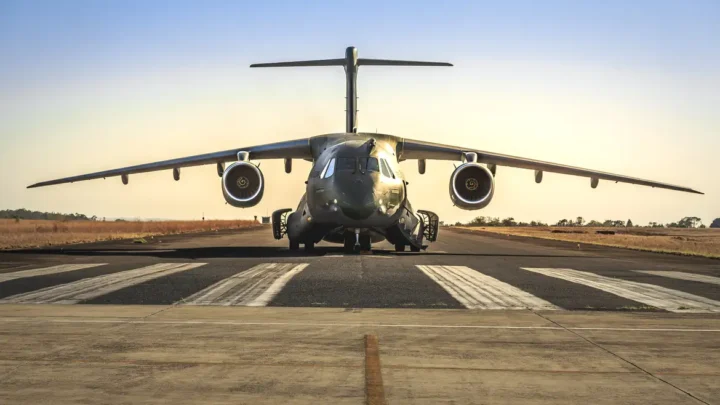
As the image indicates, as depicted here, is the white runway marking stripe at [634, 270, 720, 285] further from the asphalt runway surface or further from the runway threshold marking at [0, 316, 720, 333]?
the runway threshold marking at [0, 316, 720, 333]

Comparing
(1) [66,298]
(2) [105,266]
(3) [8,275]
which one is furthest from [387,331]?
(2) [105,266]

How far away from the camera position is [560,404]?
16.4 ft

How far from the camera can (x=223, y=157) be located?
27641mm

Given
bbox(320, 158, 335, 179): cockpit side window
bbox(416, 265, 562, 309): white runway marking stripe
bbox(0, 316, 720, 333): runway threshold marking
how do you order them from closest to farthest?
bbox(0, 316, 720, 333): runway threshold marking < bbox(416, 265, 562, 309): white runway marking stripe < bbox(320, 158, 335, 179): cockpit side window

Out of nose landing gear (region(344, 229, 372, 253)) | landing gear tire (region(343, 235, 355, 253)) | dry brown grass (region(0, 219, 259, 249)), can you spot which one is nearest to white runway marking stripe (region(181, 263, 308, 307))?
nose landing gear (region(344, 229, 372, 253))

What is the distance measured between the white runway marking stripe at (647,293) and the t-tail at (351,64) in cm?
1502

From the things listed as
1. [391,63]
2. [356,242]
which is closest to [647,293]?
[356,242]

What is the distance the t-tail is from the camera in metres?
30.7

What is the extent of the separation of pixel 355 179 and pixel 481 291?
987 cm

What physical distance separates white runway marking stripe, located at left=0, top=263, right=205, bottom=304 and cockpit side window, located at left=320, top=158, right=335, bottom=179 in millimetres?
6399

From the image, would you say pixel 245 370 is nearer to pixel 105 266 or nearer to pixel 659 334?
pixel 659 334

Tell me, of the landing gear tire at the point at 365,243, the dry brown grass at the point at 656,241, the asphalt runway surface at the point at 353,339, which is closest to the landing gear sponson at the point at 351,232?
the landing gear tire at the point at 365,243

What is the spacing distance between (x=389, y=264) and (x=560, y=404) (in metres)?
14.2

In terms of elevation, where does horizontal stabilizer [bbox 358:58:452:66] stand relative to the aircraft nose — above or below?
above
